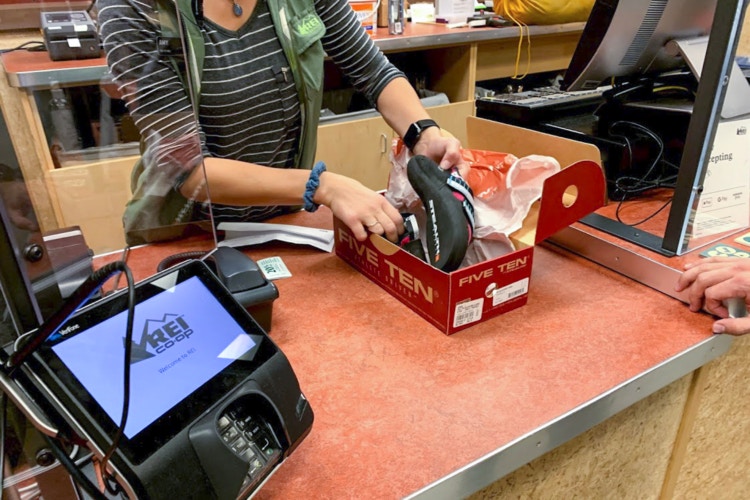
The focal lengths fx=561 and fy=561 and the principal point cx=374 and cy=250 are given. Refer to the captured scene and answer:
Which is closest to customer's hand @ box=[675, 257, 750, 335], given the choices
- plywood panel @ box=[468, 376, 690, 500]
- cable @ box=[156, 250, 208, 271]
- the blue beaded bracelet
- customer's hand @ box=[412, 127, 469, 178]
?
plywood panel @ box=[468, 376, 690, 500]

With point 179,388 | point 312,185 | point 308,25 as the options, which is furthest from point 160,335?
point 308,25

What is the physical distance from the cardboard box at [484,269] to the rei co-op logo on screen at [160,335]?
1.13 feet

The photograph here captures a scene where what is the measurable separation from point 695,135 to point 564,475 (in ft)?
1.86

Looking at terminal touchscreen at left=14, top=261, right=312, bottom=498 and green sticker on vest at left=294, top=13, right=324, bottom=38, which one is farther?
green sticker on vest at left=294, top=13, right=324, bottom=38

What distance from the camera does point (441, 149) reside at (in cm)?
108

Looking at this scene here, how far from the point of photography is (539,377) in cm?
72

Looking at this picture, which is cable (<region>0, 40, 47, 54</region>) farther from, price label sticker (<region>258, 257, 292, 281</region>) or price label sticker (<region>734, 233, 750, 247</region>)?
price label sticker (<region>734, 233, 750, 247</region>)

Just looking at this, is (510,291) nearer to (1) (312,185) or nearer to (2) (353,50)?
(1) (312,185)

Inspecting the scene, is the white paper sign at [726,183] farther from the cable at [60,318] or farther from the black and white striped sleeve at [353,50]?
the cable at [60,318]

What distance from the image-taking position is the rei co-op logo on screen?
1.73 ft

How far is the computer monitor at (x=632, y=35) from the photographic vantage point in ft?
3.42

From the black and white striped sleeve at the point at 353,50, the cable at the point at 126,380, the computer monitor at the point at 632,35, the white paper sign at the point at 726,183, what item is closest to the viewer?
the cable at the point at 126,380

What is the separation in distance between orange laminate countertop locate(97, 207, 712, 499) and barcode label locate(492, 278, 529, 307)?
0.03m

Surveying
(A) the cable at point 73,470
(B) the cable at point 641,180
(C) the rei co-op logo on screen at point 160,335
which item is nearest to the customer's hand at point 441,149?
(B) the cable at point 641,180
